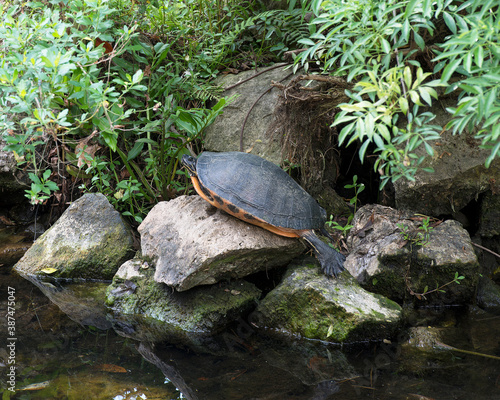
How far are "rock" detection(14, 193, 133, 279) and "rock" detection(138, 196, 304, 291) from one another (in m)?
0.49

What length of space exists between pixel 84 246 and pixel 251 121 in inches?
85.2

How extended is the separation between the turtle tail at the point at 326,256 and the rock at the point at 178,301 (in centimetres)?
61

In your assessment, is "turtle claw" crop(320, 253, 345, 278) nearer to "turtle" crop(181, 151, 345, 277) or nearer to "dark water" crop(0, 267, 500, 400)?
"turtle" crop(181, 151, 345, 277)

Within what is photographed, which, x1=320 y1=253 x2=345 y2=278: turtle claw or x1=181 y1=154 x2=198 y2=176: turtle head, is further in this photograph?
x1=181 y1=154 x2=198 y2=176: turtle head

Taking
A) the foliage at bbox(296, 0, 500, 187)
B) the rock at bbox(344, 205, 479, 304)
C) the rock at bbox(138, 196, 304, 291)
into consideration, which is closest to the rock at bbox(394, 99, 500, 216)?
the rock at bbox(344, 205, 479, 304)

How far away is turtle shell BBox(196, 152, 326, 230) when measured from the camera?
3.27 metres

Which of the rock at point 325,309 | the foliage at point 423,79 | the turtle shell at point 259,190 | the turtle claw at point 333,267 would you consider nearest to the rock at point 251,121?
the turtle shell at point 259,190

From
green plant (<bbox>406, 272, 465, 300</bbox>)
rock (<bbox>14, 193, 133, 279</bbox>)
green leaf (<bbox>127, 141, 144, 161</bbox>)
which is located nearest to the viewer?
green plant (<bbox>406, 272, 465, 300</bbox>)

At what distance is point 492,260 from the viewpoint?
3.96 metres

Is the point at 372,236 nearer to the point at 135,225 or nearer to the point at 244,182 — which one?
the point at 244,182

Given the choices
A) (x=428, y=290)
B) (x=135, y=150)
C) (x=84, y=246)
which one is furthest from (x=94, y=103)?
(x=428, y=290)

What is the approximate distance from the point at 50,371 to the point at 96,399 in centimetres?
44

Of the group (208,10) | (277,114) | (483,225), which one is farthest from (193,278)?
(208,10)

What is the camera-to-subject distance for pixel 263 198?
330 cm
